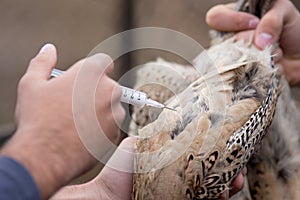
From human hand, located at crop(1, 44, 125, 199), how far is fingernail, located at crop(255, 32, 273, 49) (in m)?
0.95

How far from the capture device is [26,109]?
4.23 ft

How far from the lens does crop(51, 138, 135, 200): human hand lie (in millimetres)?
1787

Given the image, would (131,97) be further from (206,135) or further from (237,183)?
(237,183)

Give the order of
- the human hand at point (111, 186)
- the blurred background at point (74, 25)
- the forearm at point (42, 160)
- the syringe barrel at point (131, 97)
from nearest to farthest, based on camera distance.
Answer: the forearm at point (42, 160), the syringe barrel at point (131, 97), the human hand at point (111, 186), the blurred background at point (74, 25)

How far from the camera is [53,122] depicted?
1.27 m

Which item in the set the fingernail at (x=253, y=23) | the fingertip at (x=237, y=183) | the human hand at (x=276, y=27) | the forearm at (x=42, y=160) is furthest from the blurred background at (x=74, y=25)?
the forearm at (x=42, y=160)

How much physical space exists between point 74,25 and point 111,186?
9.05 ft

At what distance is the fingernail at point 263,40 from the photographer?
7.28 feet

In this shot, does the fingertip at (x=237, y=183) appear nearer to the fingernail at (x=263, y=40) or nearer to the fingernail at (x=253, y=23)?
the fingernail at (x=263, y=40)

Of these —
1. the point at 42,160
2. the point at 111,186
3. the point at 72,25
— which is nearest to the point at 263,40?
the point at 111,186

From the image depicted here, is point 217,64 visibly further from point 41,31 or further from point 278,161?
point 41,31

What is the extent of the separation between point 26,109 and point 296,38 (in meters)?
1.48

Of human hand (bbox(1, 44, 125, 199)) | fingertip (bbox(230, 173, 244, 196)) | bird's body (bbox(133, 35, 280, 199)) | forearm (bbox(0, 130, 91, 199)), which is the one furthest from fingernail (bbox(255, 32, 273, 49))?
forearm (bbox(0, 130, 91, 199))

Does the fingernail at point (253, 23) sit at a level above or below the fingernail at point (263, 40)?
above
